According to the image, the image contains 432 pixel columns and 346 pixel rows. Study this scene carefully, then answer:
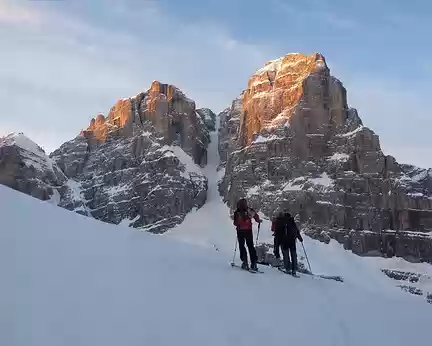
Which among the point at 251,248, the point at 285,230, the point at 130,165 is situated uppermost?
the point at 130,165

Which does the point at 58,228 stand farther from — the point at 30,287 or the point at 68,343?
the point at 68,343

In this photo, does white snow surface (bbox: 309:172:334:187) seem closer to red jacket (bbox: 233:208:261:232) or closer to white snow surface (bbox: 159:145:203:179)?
white snow surface (bbox: 159:145:203:179)

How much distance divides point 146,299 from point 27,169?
531ft

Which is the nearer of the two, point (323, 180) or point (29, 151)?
point (323, 180)

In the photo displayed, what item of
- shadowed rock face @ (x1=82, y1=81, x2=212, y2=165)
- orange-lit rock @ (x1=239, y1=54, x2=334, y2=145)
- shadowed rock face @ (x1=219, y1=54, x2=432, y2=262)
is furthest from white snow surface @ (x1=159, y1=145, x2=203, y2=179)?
orange-lit rock @ (x1=239, y1=54, x2=334, y2=145)

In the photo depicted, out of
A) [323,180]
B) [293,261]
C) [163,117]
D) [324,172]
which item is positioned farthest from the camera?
[163,117]

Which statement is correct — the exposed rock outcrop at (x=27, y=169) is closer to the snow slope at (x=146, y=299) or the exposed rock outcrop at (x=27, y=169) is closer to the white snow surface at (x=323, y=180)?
the white snow surface at (x=323, y=180)

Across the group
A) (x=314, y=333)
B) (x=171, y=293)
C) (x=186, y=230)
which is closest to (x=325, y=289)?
(x=314, y=333)

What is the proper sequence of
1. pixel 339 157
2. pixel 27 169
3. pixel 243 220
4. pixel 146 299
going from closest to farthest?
pixel 146 299 < pixel 243 220 < pixel 339 157 < pixel 27 169

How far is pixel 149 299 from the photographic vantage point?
30.5 feet

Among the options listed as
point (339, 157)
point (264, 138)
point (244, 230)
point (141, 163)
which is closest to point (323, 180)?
point (339, 157)

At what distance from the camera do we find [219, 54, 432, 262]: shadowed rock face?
14525cm

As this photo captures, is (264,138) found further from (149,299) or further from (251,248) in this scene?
(149,299)

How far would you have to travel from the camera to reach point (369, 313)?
12.4m
